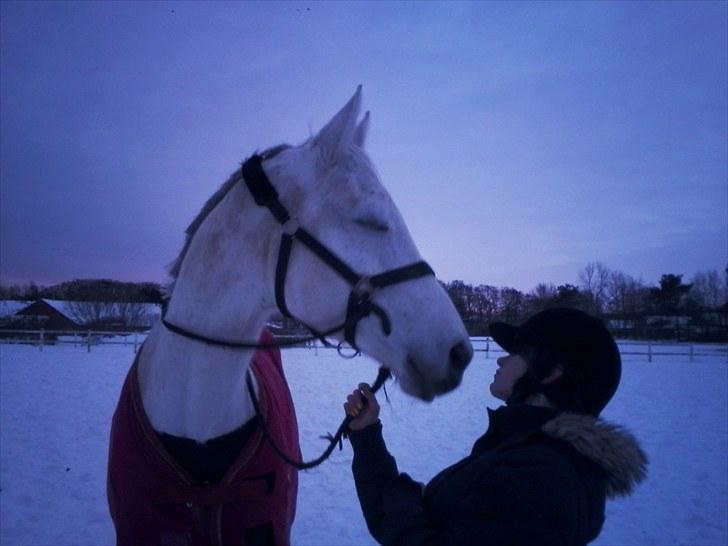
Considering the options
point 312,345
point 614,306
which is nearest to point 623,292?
point 614,306

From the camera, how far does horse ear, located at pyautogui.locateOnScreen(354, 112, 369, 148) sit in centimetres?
192

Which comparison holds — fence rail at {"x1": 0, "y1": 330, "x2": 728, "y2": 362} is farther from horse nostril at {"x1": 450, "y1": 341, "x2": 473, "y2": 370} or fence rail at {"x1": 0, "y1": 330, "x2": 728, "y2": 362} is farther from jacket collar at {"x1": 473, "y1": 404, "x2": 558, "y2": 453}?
horse nostril at {"x1": 450, "y1": 341, "x2": 473, "y2": 370}

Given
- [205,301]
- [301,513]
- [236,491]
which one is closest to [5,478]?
[301,513]

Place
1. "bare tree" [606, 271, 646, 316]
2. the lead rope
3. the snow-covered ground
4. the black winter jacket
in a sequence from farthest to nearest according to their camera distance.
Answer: "bare tree" [606, 271, 646, 316]
the snow-covered ground
the lead rope
the black winter jacket

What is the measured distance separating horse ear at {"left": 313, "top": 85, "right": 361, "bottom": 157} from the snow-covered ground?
91 centimetres

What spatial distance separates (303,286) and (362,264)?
24 centimetres

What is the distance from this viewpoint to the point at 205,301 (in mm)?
1782

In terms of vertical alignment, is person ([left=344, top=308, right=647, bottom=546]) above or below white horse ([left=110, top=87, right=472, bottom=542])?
below

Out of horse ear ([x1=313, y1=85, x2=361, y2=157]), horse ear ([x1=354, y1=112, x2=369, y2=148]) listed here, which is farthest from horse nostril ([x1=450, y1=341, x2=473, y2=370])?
horse ear ([x1=354, y1=112, x2=369, y2=148])

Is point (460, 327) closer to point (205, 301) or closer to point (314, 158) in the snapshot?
point (314, 158)

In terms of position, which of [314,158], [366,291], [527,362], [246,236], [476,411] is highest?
[314,158]

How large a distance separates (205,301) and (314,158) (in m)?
0.71

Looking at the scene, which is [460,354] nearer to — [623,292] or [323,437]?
[323,437]

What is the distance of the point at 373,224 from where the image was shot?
5.12ft
